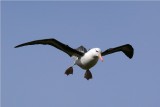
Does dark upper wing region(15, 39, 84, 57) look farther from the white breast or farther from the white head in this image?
the white head

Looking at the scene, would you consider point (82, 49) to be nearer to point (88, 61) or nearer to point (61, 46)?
point (61, 46)

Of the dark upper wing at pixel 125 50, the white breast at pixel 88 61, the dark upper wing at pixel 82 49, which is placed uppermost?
the dark upper wing at pixel 125 50

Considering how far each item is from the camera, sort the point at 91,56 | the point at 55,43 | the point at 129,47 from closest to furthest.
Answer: the point at 91,56 < the point at 55,43 < the point at 129,47

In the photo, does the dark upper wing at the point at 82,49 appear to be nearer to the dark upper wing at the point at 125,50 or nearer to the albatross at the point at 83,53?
the albatross at the point at 83,53

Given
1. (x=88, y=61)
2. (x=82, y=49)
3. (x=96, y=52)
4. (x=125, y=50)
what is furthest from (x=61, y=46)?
(x=125, y=50)

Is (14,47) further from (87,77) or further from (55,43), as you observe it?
(87,77)

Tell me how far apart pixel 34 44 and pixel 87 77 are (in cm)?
405

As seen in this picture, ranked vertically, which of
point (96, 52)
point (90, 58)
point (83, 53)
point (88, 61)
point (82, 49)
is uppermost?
point (82, 49)

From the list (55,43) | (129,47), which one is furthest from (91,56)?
(129,47)

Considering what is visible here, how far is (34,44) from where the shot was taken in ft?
79.6

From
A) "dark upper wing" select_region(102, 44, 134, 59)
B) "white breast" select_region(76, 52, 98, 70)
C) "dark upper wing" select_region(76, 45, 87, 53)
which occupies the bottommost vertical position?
"white breast" select_region(76, 52, 98, 70)

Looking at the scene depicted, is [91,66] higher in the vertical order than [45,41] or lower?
lower

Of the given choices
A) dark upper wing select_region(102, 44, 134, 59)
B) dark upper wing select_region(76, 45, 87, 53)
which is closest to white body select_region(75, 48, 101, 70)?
dark upper wing select_region(76, 45, 87, 53)

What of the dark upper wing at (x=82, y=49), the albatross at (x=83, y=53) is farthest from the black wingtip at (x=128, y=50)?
the dark upper wing at (x=82, y=49)
